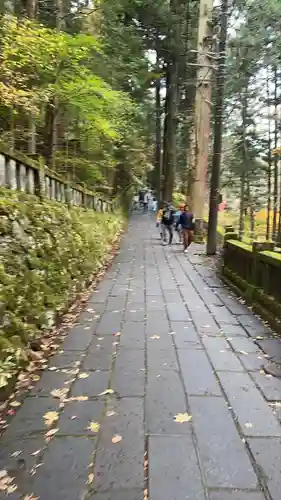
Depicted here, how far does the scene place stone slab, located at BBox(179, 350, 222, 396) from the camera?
12.2 feet

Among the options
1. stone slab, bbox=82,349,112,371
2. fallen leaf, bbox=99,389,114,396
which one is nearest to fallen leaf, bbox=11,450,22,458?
fallen leaf, bbox=99,389,114,396

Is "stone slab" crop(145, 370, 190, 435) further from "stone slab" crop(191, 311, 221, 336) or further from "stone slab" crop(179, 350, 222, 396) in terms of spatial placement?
"stone slab" crop(191, 311, 221, 336)

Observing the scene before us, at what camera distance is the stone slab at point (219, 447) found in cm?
251

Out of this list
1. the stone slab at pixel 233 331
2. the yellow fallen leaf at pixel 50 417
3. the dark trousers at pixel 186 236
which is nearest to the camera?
the yellow fallen leaf at pixel 50 417

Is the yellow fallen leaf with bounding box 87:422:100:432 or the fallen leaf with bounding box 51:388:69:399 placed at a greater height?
the yellow fallen leaf with bounding box 87:422:100:432

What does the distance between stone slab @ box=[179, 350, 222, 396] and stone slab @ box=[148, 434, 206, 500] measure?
81cm

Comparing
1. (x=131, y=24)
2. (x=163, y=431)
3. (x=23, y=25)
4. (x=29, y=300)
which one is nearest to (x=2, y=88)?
(x=23, y=25)

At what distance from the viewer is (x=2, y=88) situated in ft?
24.9

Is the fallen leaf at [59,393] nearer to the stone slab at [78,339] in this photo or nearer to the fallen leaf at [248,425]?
the stone slab at [78,339]

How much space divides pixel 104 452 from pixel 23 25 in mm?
7723

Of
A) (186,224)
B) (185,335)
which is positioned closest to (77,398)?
(185,335)

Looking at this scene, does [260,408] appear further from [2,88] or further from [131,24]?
[131,24]

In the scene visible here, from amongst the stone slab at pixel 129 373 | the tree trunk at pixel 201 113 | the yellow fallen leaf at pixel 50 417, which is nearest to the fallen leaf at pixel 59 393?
the yellow fallen leaf at pixel 50 417

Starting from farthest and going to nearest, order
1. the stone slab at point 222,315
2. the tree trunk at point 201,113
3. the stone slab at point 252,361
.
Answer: the tree trunk at point 201,113, the stone slab at point 222,315, the stone slab at point 252,361
